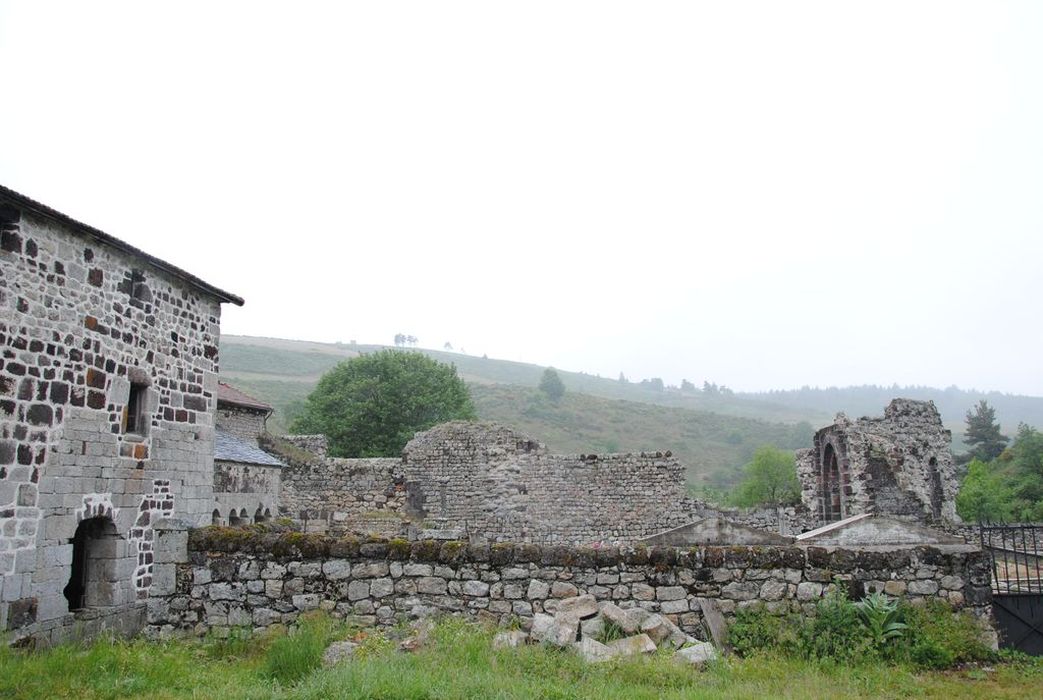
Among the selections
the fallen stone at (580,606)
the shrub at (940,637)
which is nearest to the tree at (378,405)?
the fallen stone at (580,606)

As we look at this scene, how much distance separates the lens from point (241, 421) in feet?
82.1

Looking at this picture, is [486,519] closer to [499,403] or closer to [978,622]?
[978,622]

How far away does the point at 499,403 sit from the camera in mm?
77688

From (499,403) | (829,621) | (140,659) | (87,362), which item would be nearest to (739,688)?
(829,621)

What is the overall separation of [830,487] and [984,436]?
132 feet

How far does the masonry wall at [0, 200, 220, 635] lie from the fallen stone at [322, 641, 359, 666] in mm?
4012

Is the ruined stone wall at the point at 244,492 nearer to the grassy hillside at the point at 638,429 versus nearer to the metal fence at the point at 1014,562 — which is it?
the metal fence at the point at 1014,562

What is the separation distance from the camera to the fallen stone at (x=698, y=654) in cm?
702

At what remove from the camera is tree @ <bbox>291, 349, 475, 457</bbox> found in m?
38.0

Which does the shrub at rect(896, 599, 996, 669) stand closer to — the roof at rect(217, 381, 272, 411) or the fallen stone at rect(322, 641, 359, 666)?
the fallen stone at rect(322, 641, 359, 666)

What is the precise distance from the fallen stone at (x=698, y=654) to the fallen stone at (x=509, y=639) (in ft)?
5.36

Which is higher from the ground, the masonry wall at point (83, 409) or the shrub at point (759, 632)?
the masonry wall at point (83, 409)

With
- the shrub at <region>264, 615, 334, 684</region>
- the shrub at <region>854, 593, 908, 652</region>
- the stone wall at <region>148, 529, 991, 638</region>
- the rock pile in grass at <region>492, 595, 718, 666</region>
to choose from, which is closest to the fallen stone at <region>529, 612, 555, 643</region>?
the rock pile in grass at <region>492, 595, 718, 666</region>

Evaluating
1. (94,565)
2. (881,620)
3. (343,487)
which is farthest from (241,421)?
(881,620)
